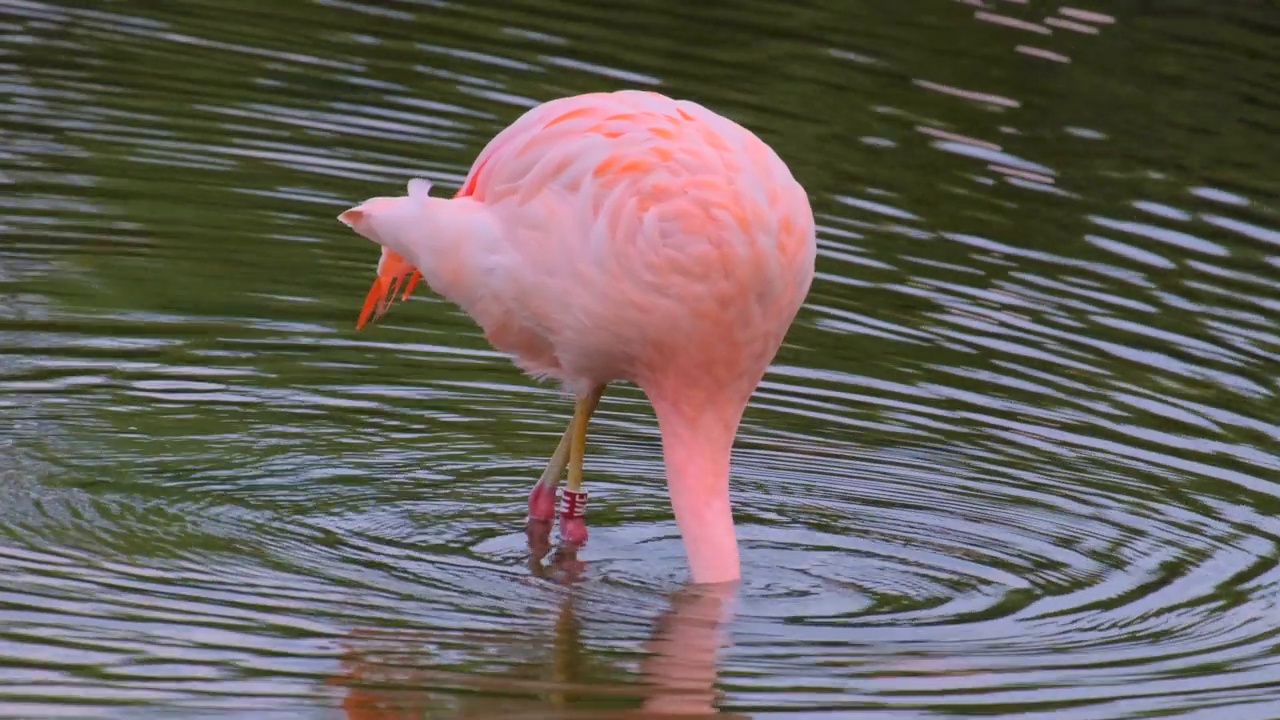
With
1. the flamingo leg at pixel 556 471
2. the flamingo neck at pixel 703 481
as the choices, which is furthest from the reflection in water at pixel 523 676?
the flamingo leg at pixel 556 471

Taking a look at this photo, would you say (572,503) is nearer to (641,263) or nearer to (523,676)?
(641,263)

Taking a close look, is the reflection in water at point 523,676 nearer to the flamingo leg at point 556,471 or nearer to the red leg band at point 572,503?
the red leg band at point 572,503

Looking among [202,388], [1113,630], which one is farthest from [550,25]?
[1113,630]

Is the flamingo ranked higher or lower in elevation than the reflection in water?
higher

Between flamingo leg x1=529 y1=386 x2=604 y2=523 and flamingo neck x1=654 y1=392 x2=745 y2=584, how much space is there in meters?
0.41

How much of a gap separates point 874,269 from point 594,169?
3.05m

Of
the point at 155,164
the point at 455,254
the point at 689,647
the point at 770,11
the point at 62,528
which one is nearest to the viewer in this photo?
the point at 689,647

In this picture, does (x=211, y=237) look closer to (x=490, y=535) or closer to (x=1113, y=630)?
(x=490, y=535)

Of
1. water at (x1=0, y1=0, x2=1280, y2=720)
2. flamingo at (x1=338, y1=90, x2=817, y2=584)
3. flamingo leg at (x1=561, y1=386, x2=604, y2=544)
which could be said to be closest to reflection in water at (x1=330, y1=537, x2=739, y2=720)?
water at (x1=0, y1=0, x2=1280, y2=720)

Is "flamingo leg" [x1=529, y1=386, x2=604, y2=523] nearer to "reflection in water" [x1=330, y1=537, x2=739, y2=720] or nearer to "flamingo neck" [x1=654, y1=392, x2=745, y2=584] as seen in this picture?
"flamingo neck" [x1=654, y1=392, x2=745, y2=584]

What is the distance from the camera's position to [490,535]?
670 cm

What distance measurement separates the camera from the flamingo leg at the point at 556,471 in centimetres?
675

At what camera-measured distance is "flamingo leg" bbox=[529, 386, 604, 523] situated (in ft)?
22.1

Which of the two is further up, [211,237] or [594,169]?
[594,169]
